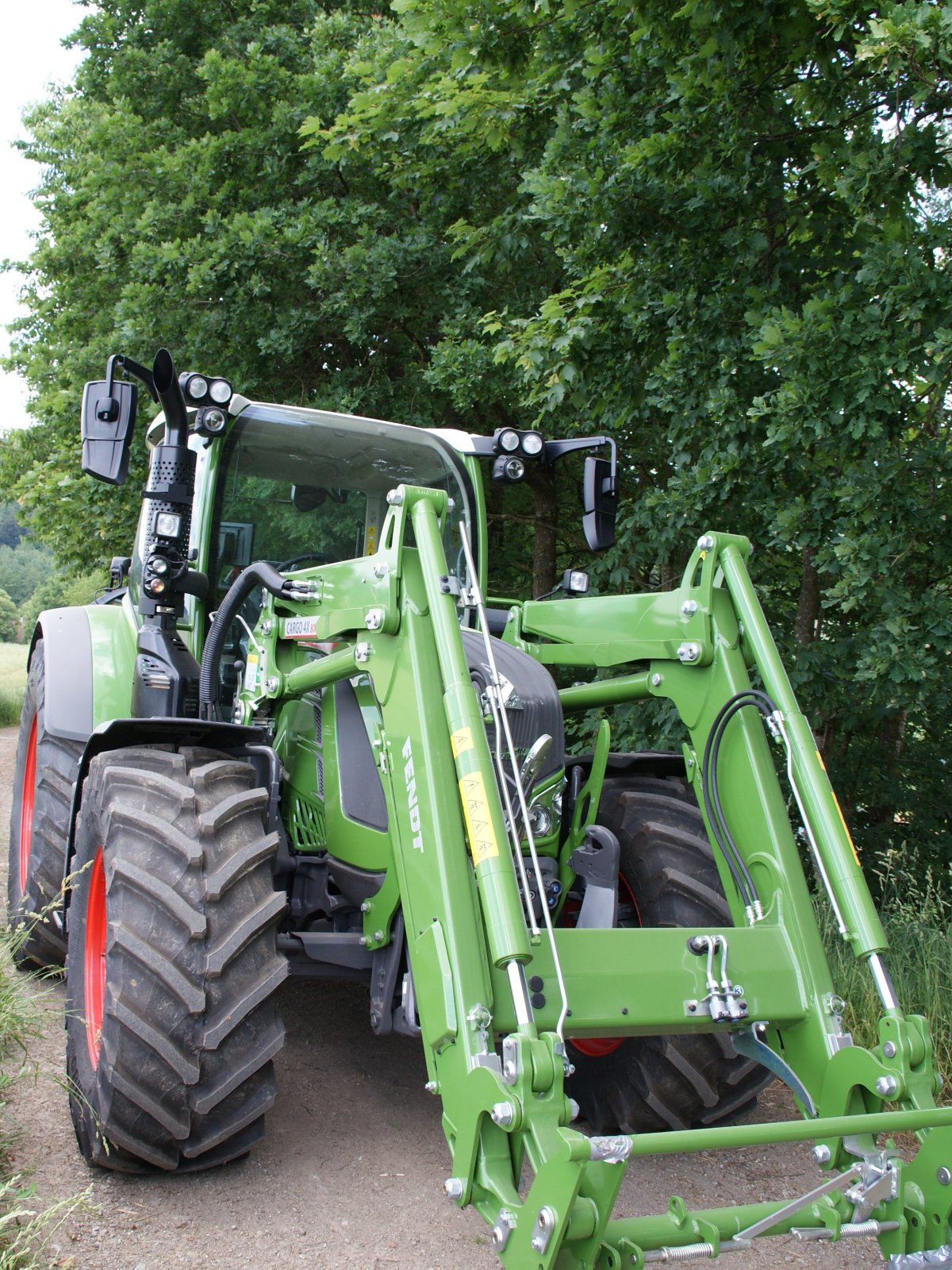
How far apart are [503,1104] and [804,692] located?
13.5 ft

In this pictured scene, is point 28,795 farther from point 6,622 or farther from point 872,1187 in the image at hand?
point 6,622

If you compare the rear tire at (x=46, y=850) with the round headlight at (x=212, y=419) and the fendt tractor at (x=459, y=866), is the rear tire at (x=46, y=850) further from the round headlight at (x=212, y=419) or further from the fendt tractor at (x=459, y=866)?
the round headlight at (x=212, y=419)

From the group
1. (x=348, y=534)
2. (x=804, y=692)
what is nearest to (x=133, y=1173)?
(x=348, y=534)

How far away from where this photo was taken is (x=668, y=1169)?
372cm

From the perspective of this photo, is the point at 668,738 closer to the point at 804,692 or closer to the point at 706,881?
the point at 804,692

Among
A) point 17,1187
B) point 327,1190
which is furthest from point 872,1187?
point 17,1187

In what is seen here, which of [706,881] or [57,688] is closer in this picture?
[706,881]

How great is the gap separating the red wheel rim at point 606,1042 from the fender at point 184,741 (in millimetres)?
1244

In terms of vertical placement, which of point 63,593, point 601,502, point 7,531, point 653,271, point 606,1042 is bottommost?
point 7,531

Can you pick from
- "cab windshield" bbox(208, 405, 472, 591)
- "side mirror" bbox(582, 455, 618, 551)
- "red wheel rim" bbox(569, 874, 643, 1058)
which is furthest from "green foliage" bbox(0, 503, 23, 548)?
"red wheel rim" bbox(569, 874, 643, 1058)

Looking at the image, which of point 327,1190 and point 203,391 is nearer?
point 327,1190

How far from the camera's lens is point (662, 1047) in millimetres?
3641

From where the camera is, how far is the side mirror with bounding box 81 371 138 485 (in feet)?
13.0

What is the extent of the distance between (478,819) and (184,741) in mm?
1443
